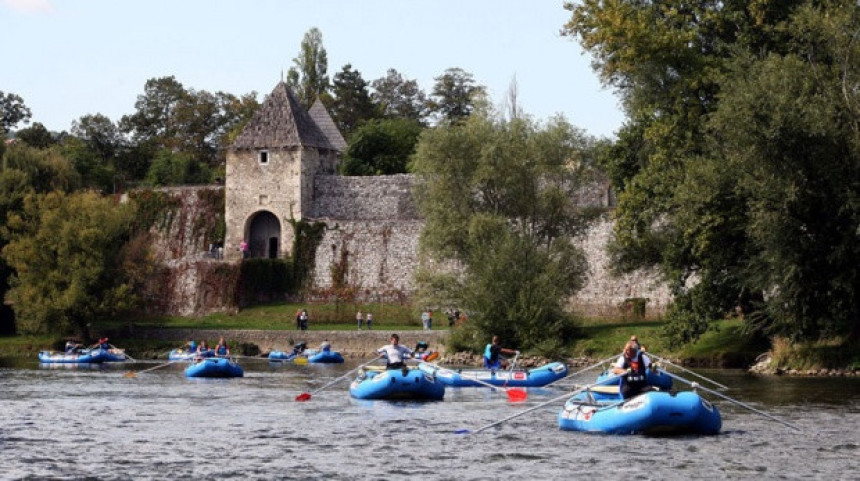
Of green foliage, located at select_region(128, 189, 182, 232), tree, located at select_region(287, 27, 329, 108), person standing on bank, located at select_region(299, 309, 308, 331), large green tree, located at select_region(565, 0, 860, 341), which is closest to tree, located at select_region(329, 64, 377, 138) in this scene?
tree, located at select_region(287, 27, 329, 108)

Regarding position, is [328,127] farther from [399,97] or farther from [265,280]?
[399,97]

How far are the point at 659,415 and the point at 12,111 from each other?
8299cm

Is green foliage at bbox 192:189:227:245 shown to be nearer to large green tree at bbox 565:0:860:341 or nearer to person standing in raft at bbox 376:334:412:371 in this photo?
large green tree at bbox 565:0:860:341

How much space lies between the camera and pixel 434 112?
118 meters

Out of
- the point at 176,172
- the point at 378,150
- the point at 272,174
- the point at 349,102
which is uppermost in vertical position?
the point at 349,102

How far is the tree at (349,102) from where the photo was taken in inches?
4348

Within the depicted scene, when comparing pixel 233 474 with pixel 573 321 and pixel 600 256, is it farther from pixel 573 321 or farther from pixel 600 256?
pixel 600 256

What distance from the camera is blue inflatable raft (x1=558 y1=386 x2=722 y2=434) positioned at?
1048 inches

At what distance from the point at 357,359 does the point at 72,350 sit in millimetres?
10796

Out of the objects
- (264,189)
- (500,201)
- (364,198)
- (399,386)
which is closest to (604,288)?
(500,201)

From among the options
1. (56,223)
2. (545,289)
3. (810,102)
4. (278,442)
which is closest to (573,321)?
(545,289)

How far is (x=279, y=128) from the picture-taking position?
7362 cm

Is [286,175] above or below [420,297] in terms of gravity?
above

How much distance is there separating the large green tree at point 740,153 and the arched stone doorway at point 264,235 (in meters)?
28.9
